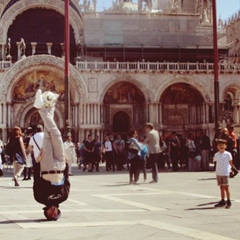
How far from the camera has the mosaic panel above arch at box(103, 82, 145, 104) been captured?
43.2 metres

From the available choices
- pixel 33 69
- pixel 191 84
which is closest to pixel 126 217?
pixel 33 69

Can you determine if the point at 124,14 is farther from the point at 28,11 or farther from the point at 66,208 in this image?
the point at 66,208

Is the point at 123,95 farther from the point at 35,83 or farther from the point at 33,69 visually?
the point at 33,69

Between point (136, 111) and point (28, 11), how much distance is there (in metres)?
11.7

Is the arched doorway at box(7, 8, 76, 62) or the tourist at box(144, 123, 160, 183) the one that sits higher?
the arched doorway at box(7, 8, 76, 62)

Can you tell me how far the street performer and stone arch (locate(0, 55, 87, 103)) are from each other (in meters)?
31.5

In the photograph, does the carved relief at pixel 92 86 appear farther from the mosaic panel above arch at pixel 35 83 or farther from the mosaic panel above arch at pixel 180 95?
the mosaic panel above arch at pixel 180 95

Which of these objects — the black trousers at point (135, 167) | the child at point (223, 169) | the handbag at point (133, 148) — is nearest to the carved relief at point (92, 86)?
the handbag at point (133, 148)

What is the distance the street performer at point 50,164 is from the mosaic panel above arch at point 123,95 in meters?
33.6

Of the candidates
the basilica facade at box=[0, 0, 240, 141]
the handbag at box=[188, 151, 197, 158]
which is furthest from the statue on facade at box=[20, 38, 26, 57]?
the handbag at box=[188, 151, 197, 158]

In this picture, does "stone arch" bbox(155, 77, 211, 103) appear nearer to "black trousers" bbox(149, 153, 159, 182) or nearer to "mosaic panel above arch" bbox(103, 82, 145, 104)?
"mosaic panel above arch" bbox(103, 82, 145, 104)

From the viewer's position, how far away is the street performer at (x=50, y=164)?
30.5 feet

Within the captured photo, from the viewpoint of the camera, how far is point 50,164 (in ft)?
30.6

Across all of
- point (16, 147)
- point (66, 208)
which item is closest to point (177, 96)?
point (16, 147)
